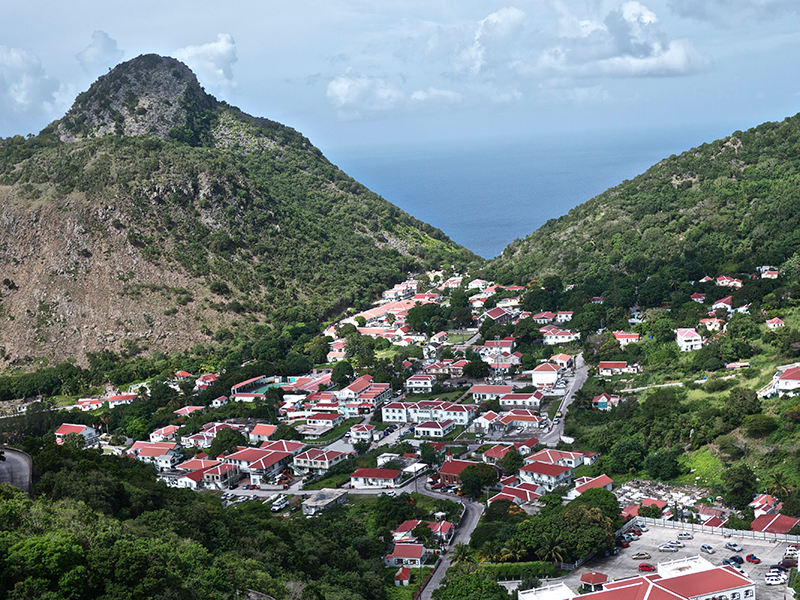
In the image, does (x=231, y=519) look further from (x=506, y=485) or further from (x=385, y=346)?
(x=385, y=346)

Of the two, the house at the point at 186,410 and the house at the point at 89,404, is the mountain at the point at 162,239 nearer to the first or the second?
the house at the point at 89,404

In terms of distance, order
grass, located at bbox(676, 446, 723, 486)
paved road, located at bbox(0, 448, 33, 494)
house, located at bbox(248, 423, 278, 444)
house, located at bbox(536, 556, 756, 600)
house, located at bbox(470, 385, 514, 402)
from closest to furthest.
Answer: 1. house, located at bbox(536, 556, 756, 600)
2. paved road, located at bbox(0, 448, 33, 494)
3. grass, located at bbox(676, 446, 723, 486)
4. house, located at bbox(248, 423, 278, 444)
5. house, located at bbox(470, 385, 514, 402)

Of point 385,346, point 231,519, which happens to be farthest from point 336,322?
point 231,519

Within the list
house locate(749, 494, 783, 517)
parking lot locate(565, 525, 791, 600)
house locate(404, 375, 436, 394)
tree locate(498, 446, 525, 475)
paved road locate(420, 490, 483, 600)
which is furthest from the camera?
house locate(404, 375, 436, 394)

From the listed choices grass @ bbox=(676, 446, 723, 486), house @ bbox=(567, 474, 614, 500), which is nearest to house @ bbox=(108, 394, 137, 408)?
house @ bbox=(567, 474, 614, 500)

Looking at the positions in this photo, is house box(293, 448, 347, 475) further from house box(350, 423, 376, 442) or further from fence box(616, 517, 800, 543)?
fence box(616, 517, 800, 543)

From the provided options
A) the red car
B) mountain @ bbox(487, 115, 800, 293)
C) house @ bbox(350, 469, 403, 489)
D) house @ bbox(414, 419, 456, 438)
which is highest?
mountain @ bbox(487, 115, 800, 293)
